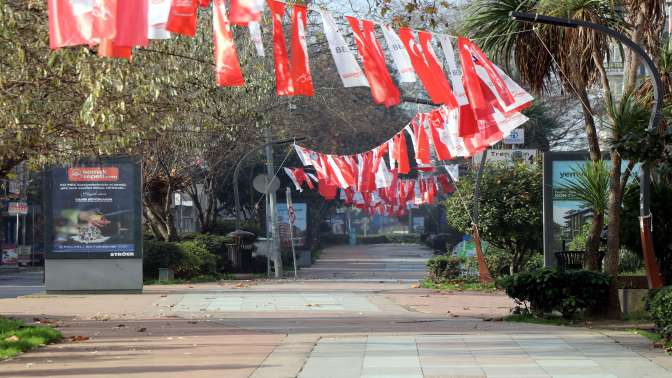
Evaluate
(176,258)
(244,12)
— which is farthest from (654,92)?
(176,258)

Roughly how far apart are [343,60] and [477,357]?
13.6 feet

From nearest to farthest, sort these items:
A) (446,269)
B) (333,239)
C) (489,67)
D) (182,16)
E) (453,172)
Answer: (182,16) → (489,67) → (446,269) → (453,172) → (333,239)

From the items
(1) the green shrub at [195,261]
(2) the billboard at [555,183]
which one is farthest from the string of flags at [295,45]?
(1) the green shrub at [195,261]

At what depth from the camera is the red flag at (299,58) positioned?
41.0 feet

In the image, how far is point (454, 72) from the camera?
14.7m

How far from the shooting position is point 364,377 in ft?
33.8

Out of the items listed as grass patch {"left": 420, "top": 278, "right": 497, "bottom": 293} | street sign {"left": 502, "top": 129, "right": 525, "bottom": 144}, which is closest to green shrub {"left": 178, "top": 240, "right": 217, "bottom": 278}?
grass patch {"left": 420, "top": 278, "right": 497, "bottom": 293}

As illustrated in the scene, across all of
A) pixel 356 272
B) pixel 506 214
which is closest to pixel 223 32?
pixel 506 214

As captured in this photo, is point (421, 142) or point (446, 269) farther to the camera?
point (446, 269)

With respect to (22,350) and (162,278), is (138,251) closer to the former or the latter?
(162,278)

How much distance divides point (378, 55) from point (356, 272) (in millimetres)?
29063

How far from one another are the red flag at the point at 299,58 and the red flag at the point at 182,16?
7.74ft

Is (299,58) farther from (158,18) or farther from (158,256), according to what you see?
(158,256)

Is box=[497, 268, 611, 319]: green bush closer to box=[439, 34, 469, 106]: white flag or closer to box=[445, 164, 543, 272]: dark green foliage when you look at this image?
box=[439, 34, 469, 106]: white flag
